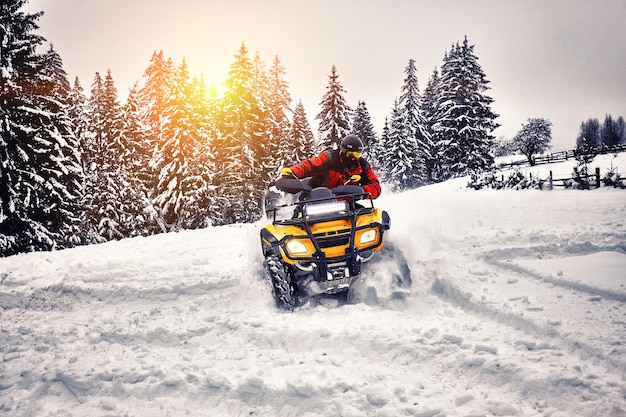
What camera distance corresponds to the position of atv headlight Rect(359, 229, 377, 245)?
4.86 meters

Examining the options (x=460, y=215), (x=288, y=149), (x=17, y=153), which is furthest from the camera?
(x=288, y=149)

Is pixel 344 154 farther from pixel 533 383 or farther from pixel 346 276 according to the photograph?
pixel 533 383

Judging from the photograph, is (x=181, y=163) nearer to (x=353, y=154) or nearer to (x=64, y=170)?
(x=64, y=170)

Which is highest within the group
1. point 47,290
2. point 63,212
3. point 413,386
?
point 63,212

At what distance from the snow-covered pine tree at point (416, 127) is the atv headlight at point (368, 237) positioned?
35.7 metres

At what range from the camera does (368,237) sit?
16.1 ft

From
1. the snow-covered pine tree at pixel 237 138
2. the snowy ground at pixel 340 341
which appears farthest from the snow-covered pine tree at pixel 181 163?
the snowy ground at pixel 340 341

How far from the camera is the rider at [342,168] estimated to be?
6160 mm

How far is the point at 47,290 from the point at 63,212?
13.3 m

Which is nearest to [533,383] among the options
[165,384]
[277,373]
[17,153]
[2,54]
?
[277,373]

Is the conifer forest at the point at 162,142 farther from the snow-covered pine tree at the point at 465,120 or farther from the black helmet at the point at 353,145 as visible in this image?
the black helmet at the point at 353,145

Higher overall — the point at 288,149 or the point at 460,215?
the point at 288,149

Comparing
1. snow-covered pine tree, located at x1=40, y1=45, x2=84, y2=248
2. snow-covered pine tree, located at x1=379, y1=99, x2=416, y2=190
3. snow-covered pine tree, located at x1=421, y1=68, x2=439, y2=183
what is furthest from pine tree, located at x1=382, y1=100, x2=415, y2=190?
snow-covered pine tree, located at x1=40, y1=45, x2=84, y2=248

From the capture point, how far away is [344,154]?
644 cm
